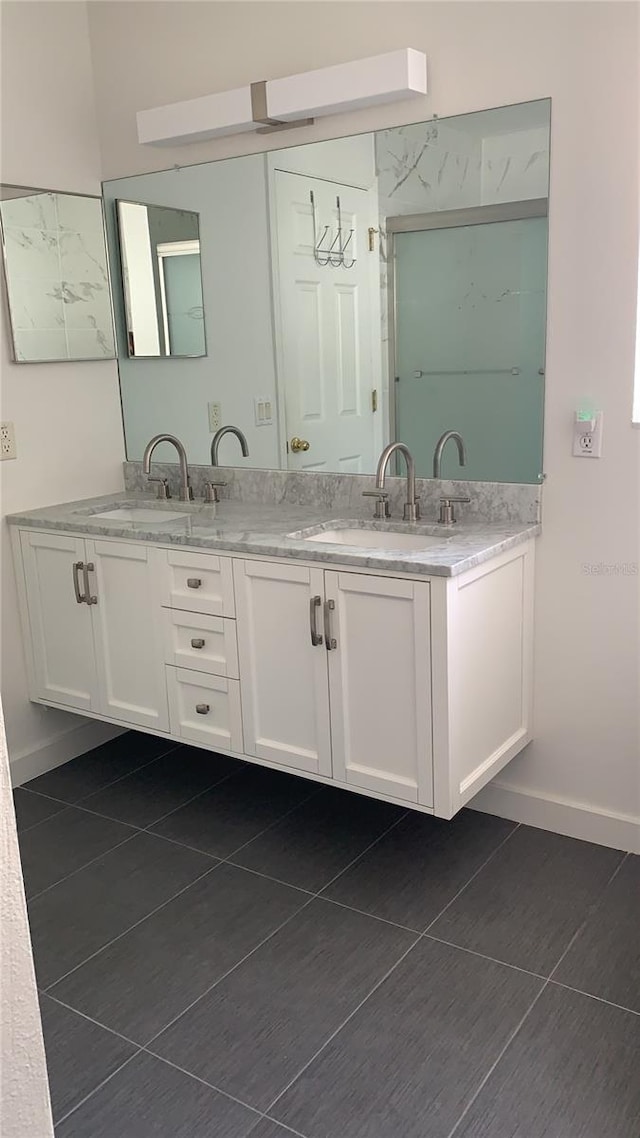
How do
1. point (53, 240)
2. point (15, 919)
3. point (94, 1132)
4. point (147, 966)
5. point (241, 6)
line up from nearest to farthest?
point (15, 919)
point (94, 1132)
point (147, 966)
point (241, 6)
point (53, 240)

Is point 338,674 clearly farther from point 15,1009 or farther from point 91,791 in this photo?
point 15,1009

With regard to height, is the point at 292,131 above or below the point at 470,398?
above

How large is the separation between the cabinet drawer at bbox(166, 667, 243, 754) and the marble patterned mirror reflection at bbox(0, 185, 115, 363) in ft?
3.78

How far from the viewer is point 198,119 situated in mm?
2787

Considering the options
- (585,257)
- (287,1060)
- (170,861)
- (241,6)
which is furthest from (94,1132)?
(241,6)

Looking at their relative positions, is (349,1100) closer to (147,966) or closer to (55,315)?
(147,966)

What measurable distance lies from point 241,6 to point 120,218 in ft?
2.55

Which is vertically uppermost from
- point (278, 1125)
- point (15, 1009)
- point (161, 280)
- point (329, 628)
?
point (161, 280)

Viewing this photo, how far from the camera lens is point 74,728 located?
3.35 metres

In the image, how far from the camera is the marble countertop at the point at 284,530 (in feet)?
7.51

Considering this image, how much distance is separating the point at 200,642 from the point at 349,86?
1.54 m

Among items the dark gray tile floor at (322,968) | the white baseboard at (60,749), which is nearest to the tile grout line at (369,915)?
the dark gray tile floor at (322,968)

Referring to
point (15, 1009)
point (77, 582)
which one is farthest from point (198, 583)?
point (15, 1009)

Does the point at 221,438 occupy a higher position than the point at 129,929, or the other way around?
the point at 221,438
